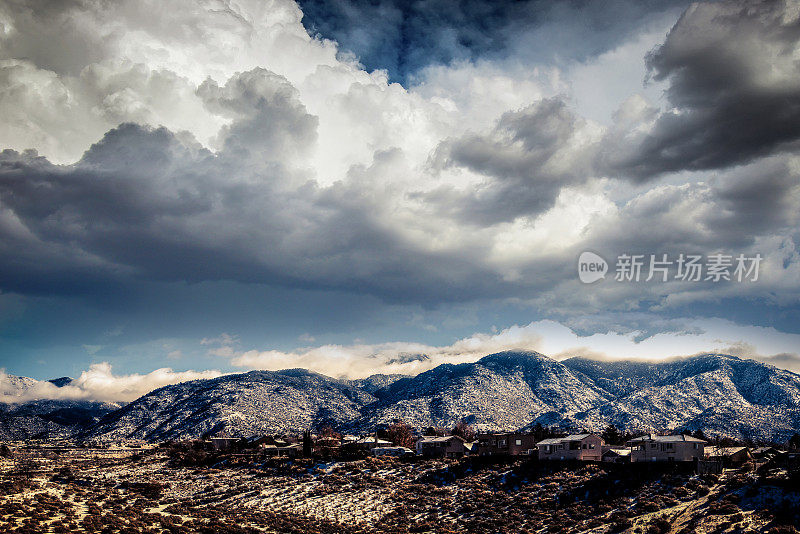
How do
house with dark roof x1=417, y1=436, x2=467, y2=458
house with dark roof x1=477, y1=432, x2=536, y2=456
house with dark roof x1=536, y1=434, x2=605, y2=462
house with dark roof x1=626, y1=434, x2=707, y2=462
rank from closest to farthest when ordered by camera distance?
house with dark roof x1=626, y1=434, x2=707, y2=462 < house with dark roof x1=536, y1=434, x2=605, y2=462 < house with dark roof x1=477, y1=432, x2=536, y2=456 < house with dark roof x1=417, y1=436, x2=467, y2=458

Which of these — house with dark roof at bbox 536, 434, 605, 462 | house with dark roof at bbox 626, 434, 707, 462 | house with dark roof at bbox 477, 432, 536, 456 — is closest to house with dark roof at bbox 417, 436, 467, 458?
house with dark roof at bbox 477, 432, 536, 456

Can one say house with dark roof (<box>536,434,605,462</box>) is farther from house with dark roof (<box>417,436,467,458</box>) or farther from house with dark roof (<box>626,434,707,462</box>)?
house with dark roof (<box>417,436,467,458</box>)

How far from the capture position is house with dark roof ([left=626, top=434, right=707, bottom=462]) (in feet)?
259

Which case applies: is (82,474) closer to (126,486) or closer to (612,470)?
(126,486)

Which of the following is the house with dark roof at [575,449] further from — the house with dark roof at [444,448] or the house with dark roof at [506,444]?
the house with dark roof at [444,448]

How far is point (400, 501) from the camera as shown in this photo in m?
80.6

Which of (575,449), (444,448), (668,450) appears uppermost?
(668,450)

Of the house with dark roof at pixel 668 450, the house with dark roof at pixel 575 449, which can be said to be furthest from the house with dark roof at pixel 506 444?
the house with dark roof at pixel 668 450

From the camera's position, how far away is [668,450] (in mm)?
80062

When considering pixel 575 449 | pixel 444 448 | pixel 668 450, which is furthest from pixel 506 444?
pixel 668 450

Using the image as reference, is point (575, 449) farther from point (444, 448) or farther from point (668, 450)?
point (444, 448)

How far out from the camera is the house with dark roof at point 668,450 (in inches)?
3113

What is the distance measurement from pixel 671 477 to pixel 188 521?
62423 millimetres

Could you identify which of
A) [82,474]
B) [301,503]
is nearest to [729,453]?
[301,503]
